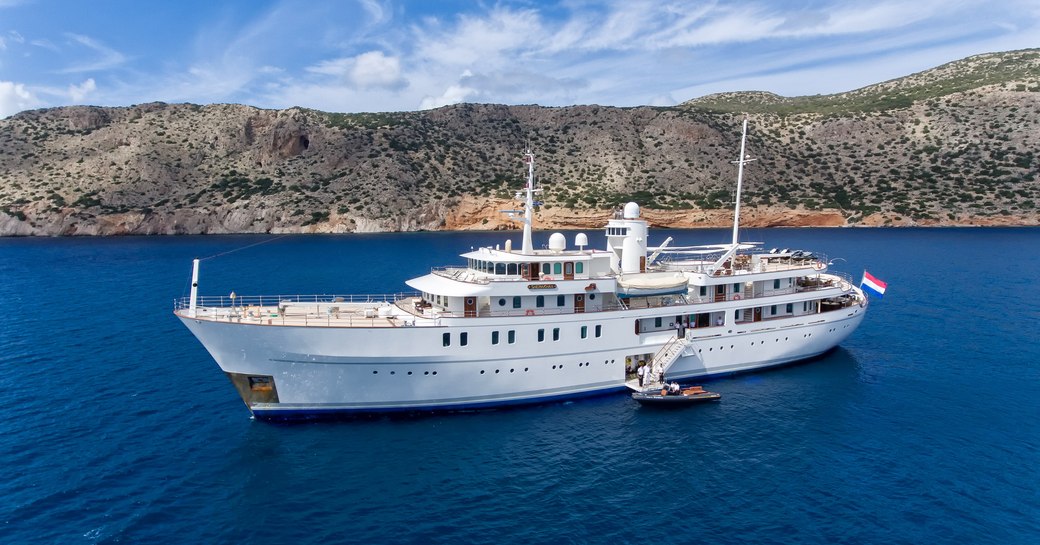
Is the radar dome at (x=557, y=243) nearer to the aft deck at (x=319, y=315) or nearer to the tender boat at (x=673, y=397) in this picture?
the aft deck at (x=319, y=315)

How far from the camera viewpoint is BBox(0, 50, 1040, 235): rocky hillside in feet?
348

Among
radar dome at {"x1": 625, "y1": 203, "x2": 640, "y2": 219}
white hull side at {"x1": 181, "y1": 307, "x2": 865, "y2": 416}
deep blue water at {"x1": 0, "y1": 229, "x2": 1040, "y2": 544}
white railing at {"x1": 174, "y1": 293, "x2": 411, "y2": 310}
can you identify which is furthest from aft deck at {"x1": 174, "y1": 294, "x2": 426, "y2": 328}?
radar dome at {"x1": 625, "y1": 203, "x2": 640, "y2": 219}

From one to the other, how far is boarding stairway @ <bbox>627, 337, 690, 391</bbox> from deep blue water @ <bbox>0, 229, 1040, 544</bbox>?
1.07 metres

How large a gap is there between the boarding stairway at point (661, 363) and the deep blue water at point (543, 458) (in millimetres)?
1074

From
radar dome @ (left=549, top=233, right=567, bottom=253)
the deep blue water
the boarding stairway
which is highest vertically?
radar dome @ (left=549, top=233, right=567, bottom=253)

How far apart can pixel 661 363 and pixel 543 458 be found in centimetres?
810

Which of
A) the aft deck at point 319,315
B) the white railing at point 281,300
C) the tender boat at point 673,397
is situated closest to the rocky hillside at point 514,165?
A: the white railing at point 281,300

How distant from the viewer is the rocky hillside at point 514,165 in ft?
348

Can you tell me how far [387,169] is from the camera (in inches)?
4695

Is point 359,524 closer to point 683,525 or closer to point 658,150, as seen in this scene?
point 683,525

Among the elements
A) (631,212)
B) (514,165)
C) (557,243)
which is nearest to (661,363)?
(557,243)

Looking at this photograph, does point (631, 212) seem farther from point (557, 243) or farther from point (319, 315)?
point (319, 315)

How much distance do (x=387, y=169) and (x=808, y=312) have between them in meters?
101

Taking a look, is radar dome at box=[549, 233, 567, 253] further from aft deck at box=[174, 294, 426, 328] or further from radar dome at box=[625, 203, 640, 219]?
aft deck at box=[174, 294, 426, 328]
